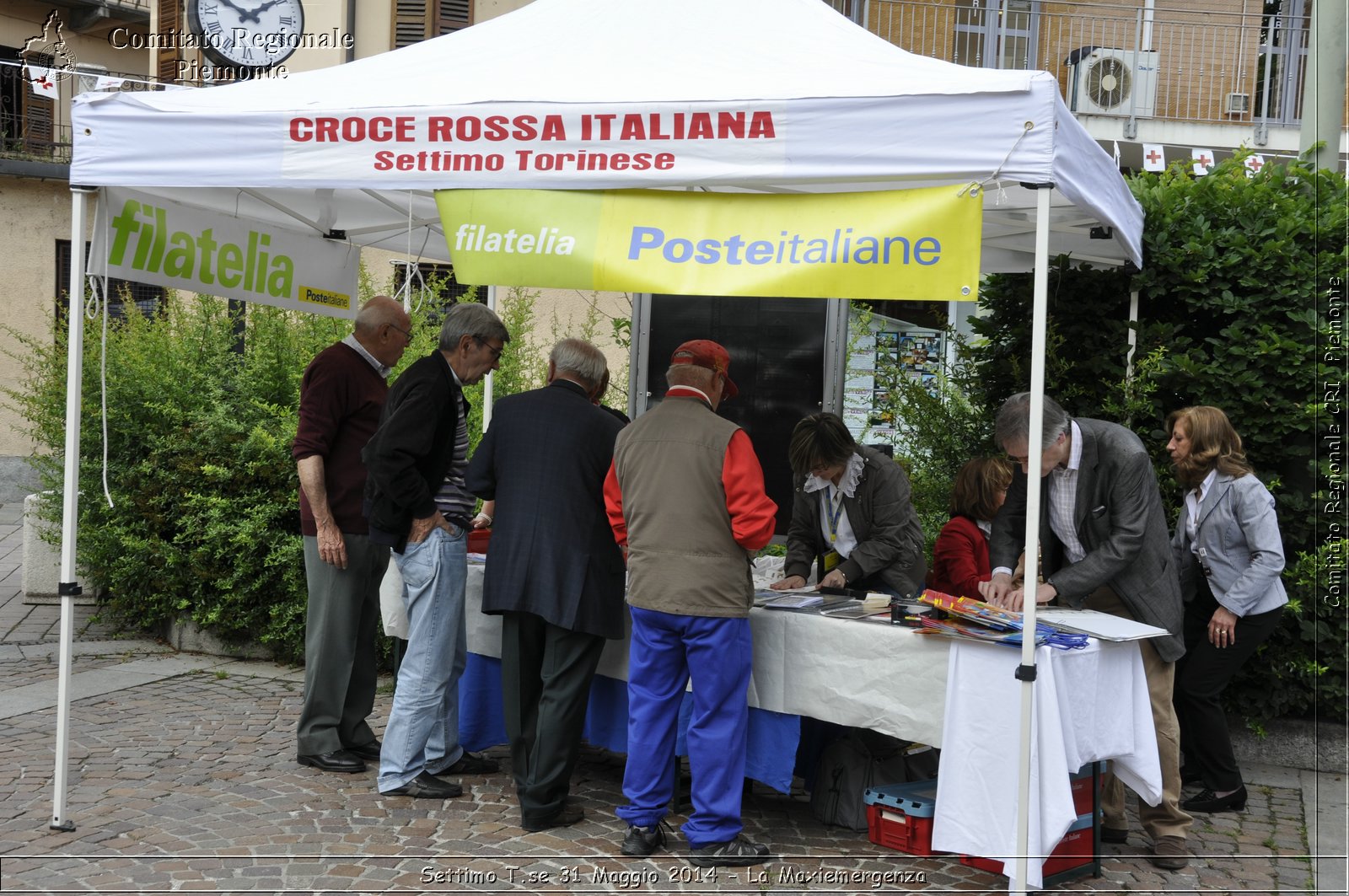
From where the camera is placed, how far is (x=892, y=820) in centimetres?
436

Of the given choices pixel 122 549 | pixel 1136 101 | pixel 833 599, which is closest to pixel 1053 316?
pixel 833 599

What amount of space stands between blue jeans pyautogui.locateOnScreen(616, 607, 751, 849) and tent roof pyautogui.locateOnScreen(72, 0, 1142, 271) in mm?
1510

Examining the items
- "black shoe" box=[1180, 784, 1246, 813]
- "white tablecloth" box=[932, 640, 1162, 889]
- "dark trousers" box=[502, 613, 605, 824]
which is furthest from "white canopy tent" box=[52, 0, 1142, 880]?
"black shoe" box=[1180, 784, 1246, 813]

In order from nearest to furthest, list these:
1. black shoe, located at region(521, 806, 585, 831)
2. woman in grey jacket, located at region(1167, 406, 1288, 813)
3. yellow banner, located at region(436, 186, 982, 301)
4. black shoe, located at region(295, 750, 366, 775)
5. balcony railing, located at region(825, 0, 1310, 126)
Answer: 1. yellow banner, located at region(436, 186, 982, 301)
2. black shoe, located at region(521, 806, 585, 831)
3. woman in grey jacket, located at region(1167, 406, 1288, 813)
4. black shoe, located at region(295, 750, 366, 775)
5. balcony railing, located at region(825, 0, 1310, 126)

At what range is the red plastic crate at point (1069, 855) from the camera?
161 inches

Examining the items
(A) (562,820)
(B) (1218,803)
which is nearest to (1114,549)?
(B) (1218,803)

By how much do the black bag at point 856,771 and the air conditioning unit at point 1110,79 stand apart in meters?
10.4

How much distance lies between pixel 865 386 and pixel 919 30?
21.1ft

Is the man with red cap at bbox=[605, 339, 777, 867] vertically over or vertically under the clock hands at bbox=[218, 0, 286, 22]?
under

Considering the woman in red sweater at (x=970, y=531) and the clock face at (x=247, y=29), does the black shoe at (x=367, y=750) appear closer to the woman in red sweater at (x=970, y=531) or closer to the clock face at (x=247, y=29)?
the woman in red sweater at (x=970, y=531)

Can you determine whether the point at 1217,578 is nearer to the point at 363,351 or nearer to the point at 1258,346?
the point at 1258,346

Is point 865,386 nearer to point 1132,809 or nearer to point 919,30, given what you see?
point 1132,809

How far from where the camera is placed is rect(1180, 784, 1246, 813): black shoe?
502 centimetres

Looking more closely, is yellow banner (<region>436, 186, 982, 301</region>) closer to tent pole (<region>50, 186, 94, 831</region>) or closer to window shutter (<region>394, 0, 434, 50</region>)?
tent pole (<region>50, 186, 94, 831</region>)
